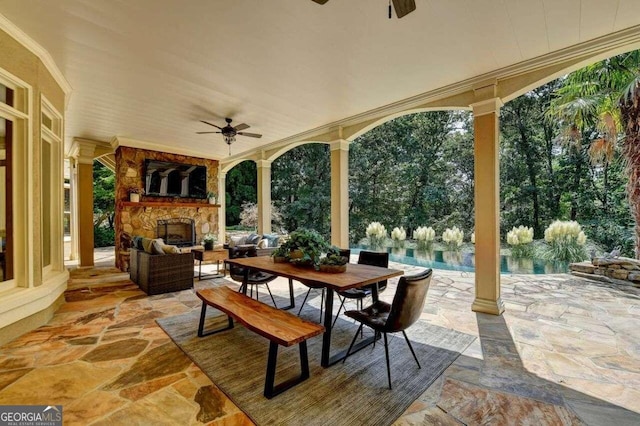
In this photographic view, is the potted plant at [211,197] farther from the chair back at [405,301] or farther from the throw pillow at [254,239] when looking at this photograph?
the chair back at [405,301]

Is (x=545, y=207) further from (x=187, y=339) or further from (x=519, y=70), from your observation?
(x=187, y=339)

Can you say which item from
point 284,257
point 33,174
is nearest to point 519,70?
point 284,257

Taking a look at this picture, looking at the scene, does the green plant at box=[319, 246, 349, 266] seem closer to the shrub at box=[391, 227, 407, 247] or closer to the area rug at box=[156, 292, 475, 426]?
the area rug at box=[156, 292, 475, 426]

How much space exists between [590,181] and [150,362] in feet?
42.9

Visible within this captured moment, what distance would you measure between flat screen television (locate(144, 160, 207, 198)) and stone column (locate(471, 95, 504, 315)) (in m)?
6.92

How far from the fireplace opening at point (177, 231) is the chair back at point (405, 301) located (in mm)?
6873

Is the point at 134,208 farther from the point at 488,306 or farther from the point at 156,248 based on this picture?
the point at 488,306

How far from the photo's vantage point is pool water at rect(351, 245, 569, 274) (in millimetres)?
6473

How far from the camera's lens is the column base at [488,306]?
3.68m

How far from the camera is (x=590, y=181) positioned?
9.77m

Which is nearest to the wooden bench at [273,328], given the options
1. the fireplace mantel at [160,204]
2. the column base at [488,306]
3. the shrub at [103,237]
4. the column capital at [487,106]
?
the column base at [488,306]

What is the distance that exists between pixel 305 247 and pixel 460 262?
6.28 m

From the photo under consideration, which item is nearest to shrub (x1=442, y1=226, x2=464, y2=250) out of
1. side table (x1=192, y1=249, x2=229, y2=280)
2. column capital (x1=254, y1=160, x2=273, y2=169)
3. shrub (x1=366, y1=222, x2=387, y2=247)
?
shrub (x1=366, y1=222, x2=387, y2=247)

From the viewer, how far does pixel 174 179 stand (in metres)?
7.62
